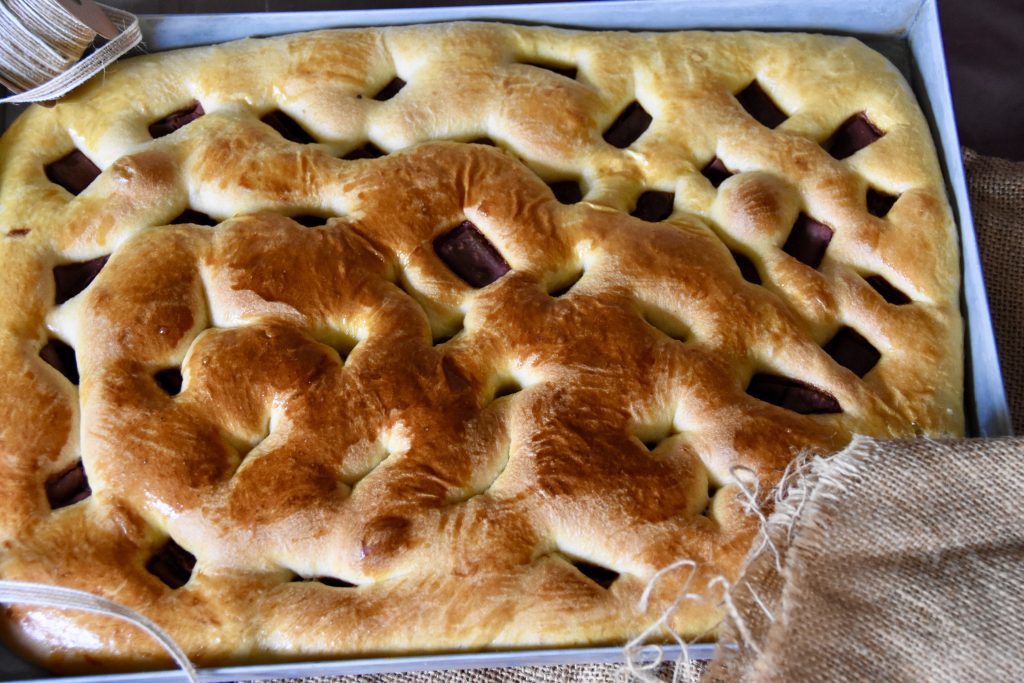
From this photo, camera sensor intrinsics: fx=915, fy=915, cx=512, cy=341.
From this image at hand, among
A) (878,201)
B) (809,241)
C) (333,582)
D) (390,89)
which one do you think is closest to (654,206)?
(809,241)

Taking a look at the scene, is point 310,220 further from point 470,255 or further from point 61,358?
point 61,358

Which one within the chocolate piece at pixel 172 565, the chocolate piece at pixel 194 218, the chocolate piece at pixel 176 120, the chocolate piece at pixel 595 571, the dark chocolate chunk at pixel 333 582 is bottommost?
the chocolate piece at pixel 595 571

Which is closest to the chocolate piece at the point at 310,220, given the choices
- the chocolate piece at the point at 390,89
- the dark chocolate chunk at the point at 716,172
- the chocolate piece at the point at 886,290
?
the chocolate piece at the point at 390,89

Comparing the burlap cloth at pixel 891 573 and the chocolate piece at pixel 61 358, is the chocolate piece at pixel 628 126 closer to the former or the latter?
the burlap cloth at pixel 891 573

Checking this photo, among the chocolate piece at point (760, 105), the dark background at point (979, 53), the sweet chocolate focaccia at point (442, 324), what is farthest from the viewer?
the dark background at point (979, 53)

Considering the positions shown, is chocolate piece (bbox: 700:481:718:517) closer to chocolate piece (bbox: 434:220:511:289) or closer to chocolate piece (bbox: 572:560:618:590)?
chocolate piece (bbox: 572:560:618:590)

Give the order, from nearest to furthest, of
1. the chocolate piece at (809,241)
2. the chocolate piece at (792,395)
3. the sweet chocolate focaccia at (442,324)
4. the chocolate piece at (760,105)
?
1. the sweet chocolate focaccia at (442,324)
2. the chocolate piece at (792,395)
3. the chocolate piece at (809,241)
4. the chocolate piece at (760,105)

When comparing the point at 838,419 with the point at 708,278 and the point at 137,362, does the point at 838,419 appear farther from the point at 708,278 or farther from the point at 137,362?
the point at 137,362

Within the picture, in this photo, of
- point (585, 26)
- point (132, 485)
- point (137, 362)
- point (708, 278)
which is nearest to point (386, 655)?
point (132, 485)
